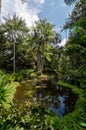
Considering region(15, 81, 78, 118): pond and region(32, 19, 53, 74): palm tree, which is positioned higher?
region(32, 19, 53, 74): palm tree

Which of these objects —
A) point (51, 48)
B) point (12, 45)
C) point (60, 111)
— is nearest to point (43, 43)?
point (51, 48)

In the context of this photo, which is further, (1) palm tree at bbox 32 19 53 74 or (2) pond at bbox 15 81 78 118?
(1) palm tree at bbox 32 19 53 74

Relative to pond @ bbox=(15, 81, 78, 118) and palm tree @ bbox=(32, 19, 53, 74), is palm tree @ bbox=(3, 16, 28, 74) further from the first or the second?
pond @ bbox=(15, 81, 78, 118)

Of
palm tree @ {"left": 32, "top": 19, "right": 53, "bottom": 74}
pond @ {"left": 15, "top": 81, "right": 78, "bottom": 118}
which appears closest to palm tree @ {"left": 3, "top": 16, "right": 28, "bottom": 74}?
palm tree @ {"left": 32, "top": 19, "right": 53, "bottom": 74}

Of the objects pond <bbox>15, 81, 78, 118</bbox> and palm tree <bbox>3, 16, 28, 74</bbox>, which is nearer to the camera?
pond <bbox>15, 81, 78, 118</bbox>

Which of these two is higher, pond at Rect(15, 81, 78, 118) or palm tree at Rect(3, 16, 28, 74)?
palm tree at Rect(3, 16, 28, 74)

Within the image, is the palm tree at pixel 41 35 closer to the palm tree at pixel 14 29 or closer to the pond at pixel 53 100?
the palm tree at pixel 14 29

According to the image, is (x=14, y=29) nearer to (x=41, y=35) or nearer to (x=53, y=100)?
(x=41, y=35)

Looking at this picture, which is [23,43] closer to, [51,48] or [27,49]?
[27,49]

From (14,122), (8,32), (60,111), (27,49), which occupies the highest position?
(8,32)

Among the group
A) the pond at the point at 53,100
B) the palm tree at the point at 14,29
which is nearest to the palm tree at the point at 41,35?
the palm tree at the point at 14,29

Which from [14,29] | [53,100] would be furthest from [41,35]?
[53,100]

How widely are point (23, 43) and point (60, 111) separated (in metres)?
29.7

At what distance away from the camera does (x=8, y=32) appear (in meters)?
42.6
